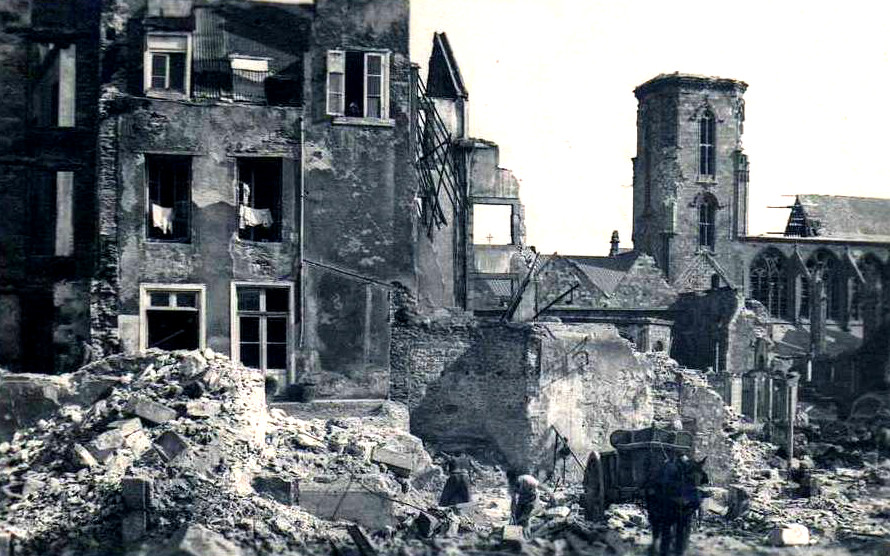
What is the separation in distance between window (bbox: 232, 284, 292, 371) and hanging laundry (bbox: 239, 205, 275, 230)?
1.19 m

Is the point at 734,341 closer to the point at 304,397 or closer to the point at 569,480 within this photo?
the point at 569,480

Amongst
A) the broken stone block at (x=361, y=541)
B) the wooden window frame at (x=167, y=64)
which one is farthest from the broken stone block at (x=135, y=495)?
the wooden window frame at (x=167, y=64)

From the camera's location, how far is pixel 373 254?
70.8ft

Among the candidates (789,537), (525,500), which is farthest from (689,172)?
(525,500)

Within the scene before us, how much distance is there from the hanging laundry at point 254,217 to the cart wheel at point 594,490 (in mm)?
7690

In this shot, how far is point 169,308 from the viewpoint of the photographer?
20891 millimetres

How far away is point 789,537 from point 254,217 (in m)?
11.1

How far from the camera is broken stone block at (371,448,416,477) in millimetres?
18594

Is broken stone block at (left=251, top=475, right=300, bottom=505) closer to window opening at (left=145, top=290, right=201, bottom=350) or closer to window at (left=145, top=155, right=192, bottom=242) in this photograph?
window opening at (left=145, top=290, right=201, bottom=350)

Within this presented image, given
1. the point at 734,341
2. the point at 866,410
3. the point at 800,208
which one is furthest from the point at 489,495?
the point at 800,208

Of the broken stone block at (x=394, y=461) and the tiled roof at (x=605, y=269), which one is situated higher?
the tiled roof at (x=605, y=269)

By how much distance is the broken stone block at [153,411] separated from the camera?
56.0 ft

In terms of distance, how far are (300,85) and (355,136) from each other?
1491 mm

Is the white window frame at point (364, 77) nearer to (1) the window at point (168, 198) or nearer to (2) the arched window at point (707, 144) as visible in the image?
(1) the window at point (168, 198)
